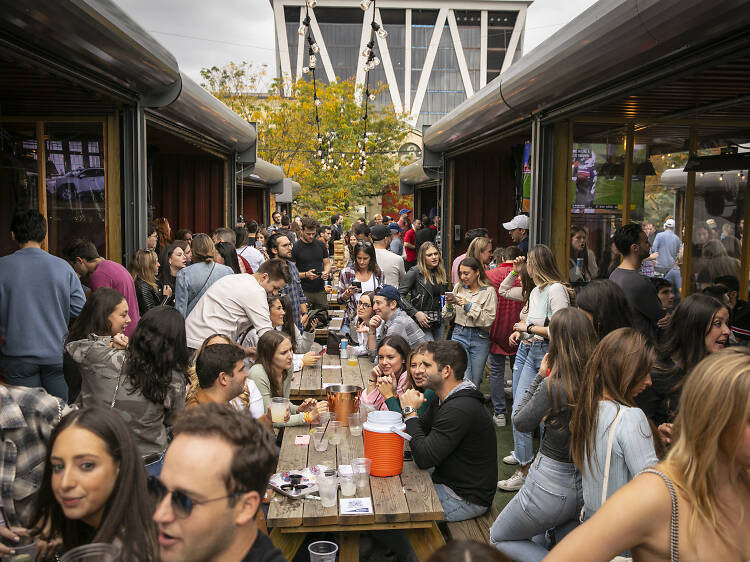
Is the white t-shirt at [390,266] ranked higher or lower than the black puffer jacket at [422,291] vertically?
higher

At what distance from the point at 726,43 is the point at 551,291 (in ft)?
7.70

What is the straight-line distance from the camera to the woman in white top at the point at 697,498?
1.71 metres

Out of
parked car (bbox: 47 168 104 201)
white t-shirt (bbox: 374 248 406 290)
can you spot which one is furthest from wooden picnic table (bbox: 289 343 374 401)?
parked car (bbox: 47 168 104 201)

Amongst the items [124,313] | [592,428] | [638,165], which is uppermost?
[638,165]

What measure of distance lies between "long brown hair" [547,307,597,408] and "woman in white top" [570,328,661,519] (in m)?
0.38

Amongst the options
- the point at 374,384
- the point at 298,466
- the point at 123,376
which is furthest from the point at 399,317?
the point at 123,376

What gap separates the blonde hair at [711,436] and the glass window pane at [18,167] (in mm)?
6964

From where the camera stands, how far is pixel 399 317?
6.29 m

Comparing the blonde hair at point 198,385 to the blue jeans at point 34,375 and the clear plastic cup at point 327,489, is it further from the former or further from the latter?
the blue jeans at point 34,375

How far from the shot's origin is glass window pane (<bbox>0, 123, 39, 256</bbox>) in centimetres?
710

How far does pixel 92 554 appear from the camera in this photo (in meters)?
1.75

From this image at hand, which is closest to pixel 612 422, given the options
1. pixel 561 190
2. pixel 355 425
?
pixel 355 425

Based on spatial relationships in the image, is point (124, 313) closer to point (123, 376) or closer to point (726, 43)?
point (123, 376)

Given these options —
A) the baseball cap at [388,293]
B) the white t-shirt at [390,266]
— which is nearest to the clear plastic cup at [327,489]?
the baseball cap at [388,293]
